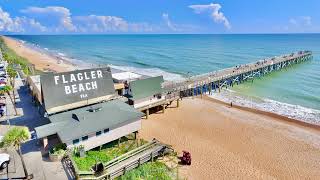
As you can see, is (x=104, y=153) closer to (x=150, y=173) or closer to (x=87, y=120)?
(x=87, y=120)

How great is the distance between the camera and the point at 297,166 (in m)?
23.6

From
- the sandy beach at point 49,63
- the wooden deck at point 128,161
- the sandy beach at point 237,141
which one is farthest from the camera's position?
the sandy beach at point 49,63

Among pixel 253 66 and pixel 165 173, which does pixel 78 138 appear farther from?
pixel 253 66

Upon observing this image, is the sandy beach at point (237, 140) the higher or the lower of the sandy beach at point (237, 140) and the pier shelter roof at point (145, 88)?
the lower

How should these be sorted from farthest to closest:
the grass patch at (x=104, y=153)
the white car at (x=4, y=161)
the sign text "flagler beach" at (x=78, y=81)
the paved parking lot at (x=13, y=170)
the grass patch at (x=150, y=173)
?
the sign text "flagler beach" at (x=78, y=81) → the grass patch at (x=104, y=153) → the grass patch at (x=150, y=173) → the white car at (x=4, y=161) → the paved parking lot at (x=13, y=170)

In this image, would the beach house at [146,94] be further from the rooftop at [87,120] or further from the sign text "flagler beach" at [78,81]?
the sign text "flagler beach" at [78,81]

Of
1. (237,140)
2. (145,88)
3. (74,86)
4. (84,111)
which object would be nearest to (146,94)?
(145,88)

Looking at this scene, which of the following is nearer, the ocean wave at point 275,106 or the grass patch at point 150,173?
the grass patch at point 150,173

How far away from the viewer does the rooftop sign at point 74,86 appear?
25067 mm

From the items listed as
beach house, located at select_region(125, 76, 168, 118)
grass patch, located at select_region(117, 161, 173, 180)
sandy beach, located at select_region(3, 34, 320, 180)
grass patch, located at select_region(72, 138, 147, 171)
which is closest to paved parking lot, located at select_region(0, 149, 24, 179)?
grass patch, located at select_region(72, 138, 147, 171)

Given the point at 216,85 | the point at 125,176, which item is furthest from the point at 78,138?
the point at 216,85

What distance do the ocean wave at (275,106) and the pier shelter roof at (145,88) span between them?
13858 millimetres

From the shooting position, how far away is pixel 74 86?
2639 cm

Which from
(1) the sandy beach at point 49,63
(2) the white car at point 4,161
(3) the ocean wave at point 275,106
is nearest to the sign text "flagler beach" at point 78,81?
(2) the white car at point 4,161
